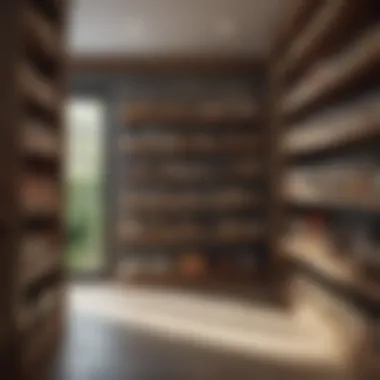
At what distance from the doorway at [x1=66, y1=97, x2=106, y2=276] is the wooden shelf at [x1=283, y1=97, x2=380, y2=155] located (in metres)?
2.83

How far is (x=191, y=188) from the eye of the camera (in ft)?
28.8

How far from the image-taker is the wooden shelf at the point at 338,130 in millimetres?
3927

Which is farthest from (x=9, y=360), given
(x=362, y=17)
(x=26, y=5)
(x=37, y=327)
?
(x=362, y=17)

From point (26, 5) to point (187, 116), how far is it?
15.6 feet

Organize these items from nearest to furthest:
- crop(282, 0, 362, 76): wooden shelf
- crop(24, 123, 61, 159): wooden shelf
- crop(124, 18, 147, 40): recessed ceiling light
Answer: crop(24, 123, 61, 159): wooden shelf < crop(282, 0, 362, 76): wooden shelf < crop(124, 18, 147, 40): recessed ceiling light

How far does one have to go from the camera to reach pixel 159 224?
869cm

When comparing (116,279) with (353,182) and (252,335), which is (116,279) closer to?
(252,335)

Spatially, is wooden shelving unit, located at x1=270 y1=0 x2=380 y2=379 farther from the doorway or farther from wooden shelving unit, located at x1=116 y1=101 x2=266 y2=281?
the doorway

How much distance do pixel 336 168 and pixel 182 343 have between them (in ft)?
5.19

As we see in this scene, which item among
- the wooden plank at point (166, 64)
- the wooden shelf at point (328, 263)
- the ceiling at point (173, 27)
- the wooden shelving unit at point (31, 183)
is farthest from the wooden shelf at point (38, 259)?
the wooden plank at point (166, 64)

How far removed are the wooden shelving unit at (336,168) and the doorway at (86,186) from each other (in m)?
2.52

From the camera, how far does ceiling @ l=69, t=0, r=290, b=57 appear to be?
6242 mm

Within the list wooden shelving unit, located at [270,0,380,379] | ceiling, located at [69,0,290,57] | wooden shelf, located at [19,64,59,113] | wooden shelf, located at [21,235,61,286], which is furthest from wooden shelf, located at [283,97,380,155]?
wooden shelf, located at [21,235,61,286]

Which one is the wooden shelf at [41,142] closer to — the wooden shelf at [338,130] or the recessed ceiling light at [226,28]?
the wooden shelf at [338,130]
